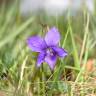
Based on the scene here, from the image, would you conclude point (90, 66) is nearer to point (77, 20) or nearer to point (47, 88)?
point (47, 88)

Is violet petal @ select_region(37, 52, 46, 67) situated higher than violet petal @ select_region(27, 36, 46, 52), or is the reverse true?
violet petal @ select_region(27, 36, 46, 52)

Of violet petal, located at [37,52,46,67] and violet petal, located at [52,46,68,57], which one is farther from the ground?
violet petal, located at [52,46,68,57]

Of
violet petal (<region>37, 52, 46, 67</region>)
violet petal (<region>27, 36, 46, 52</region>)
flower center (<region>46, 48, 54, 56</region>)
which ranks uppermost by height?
violet petal (<region>27, 36, 46, 52</region>)

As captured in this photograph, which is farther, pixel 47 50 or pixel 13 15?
pixel 13 15

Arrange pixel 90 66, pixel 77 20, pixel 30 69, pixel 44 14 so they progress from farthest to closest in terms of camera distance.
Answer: pixel 44 14 < pixel 77 20 < pixel 90 66 < pixel 30 69

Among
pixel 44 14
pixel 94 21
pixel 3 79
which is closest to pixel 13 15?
pixel 44 14

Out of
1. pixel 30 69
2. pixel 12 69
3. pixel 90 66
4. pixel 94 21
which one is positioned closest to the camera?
pixel 12 69

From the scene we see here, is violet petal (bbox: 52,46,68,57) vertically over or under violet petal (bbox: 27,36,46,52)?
under

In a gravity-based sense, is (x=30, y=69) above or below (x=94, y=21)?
below
